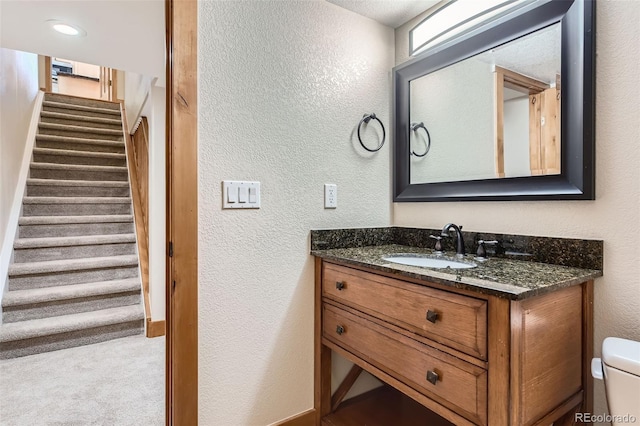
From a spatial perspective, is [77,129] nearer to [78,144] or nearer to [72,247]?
[78,144]

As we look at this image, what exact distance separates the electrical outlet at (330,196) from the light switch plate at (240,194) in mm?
348

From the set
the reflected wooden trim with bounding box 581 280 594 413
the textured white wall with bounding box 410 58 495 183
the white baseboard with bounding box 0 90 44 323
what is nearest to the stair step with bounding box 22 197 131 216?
the white baseboard with bounding box 0 90 44 323

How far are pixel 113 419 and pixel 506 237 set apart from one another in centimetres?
203

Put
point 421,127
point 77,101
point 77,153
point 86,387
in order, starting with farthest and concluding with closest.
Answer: point 77,101
point 77,153
point 86,387
point 421,127

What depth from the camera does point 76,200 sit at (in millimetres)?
3426

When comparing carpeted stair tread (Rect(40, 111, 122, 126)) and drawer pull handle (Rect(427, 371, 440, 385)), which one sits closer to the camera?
drawer pull handle (Rect(427, 371, 440, 385))

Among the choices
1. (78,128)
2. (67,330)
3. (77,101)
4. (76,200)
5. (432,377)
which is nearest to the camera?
(432,377)

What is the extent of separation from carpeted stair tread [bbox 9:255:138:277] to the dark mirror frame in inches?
116

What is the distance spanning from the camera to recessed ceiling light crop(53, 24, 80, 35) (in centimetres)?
192

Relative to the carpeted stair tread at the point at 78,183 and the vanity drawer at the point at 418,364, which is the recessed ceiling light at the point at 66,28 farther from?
the vanity drawer at the point at 418,364

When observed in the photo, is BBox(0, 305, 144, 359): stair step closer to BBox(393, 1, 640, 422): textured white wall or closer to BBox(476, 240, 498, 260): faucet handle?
BBox(476, 240, 498, 260): faucet handle

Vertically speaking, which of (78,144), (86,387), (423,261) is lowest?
(86,387)

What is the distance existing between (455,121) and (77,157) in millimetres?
4239

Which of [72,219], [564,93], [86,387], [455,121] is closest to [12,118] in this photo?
[72,219]
